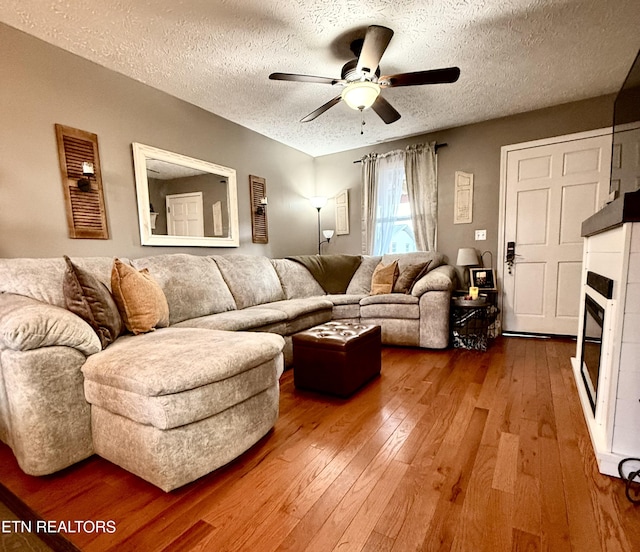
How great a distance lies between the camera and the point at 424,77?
2.02 metres

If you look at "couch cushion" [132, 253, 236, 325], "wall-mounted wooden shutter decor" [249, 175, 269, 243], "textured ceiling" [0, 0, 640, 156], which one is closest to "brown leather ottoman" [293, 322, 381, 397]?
"couch cushion" [132, 253, 236, 325]

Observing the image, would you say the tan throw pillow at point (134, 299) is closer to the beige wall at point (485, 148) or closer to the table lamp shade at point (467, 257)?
the table lamp shade at point (467, 257)

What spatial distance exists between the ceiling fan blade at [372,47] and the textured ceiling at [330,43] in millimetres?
220

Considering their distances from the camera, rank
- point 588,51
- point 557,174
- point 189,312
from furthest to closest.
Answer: point 557,174
point 189,312
point 588,51

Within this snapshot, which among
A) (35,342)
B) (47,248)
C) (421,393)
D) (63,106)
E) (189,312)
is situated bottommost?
(421,393)

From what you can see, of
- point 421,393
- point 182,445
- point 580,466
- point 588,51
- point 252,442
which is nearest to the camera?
point 182,445

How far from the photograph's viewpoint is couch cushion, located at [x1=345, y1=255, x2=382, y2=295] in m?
3.95

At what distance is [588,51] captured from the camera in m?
2.32

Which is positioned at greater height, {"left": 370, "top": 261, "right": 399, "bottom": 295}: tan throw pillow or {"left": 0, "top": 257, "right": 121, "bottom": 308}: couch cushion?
{"left": 0, "top": 257, "right": 121, "bottom": 308}: couch cushion

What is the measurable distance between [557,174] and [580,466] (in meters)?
3.12

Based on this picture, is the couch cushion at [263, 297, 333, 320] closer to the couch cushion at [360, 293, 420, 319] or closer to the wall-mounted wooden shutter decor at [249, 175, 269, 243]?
the couch cushion at [360, 293, 420, 319]

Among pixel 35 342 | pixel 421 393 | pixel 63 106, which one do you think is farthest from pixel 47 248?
pixel 421 393

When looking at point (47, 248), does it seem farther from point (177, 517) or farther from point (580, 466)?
point (580, 466)

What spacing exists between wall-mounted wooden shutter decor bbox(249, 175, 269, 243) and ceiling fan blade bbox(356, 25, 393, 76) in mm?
2050
